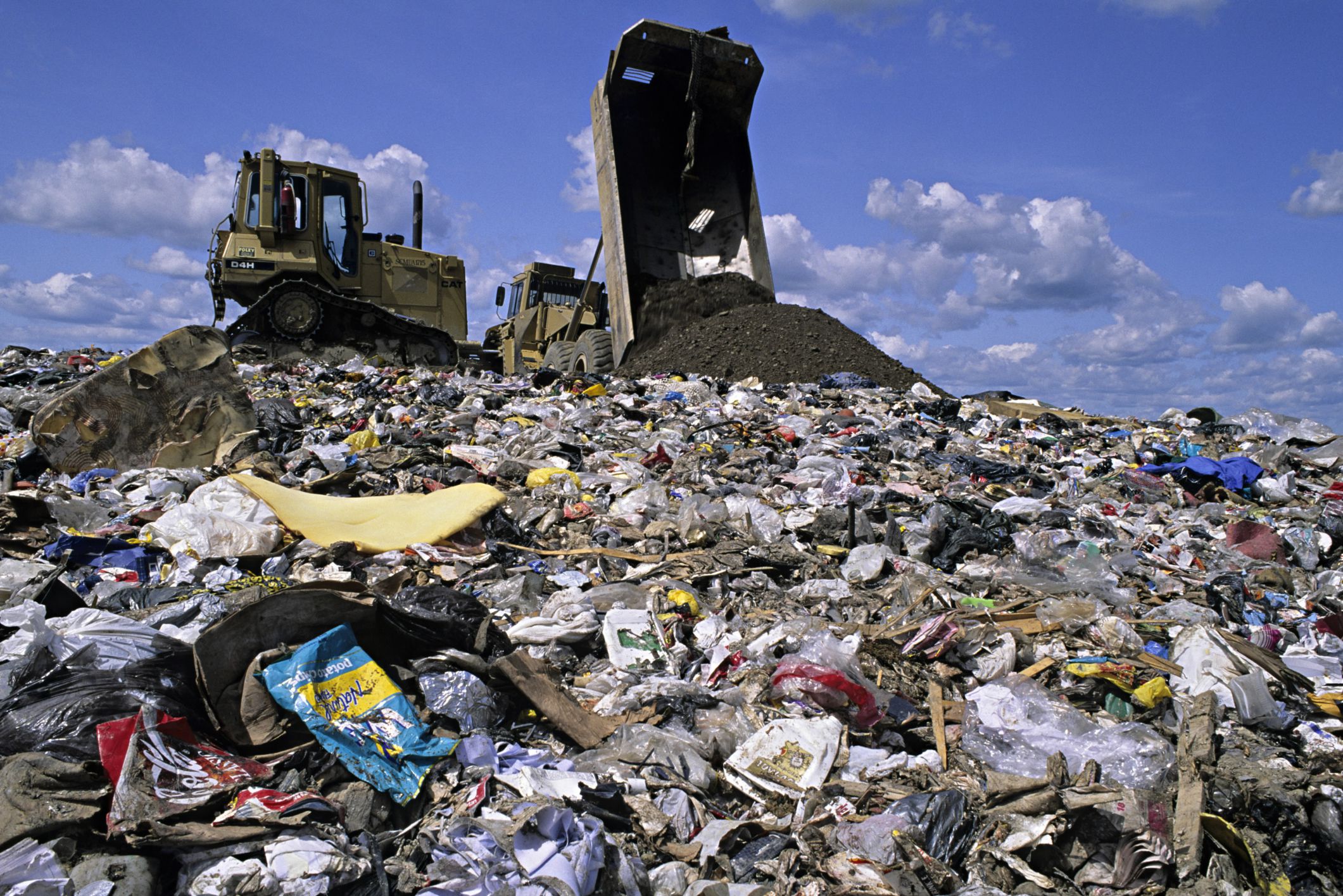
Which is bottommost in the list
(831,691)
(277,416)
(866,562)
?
(831,691)

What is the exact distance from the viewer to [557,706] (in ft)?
8.57

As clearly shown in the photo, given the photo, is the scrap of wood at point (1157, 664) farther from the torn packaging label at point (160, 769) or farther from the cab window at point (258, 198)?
the cab window at point (258, 198)

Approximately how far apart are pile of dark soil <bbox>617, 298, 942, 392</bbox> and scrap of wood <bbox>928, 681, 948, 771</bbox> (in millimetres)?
6435

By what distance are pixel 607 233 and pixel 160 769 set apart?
27.0 ft

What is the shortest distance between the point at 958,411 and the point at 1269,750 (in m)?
6.30

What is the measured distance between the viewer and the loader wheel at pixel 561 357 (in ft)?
35.8

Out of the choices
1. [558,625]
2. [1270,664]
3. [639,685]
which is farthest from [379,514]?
[1270,664]

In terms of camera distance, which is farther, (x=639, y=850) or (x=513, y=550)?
(x=513, y=550)

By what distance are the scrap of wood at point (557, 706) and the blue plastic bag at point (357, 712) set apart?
0.30 metres

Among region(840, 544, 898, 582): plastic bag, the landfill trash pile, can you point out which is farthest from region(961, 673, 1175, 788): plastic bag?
region(840, 544, 898, 582): plastic bag

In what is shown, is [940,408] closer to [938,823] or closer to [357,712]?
[938,823]

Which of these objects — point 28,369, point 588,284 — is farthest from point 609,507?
point 28,369

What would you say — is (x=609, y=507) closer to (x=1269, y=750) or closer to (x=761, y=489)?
(x=761, y=489)

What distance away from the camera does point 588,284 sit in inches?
444
